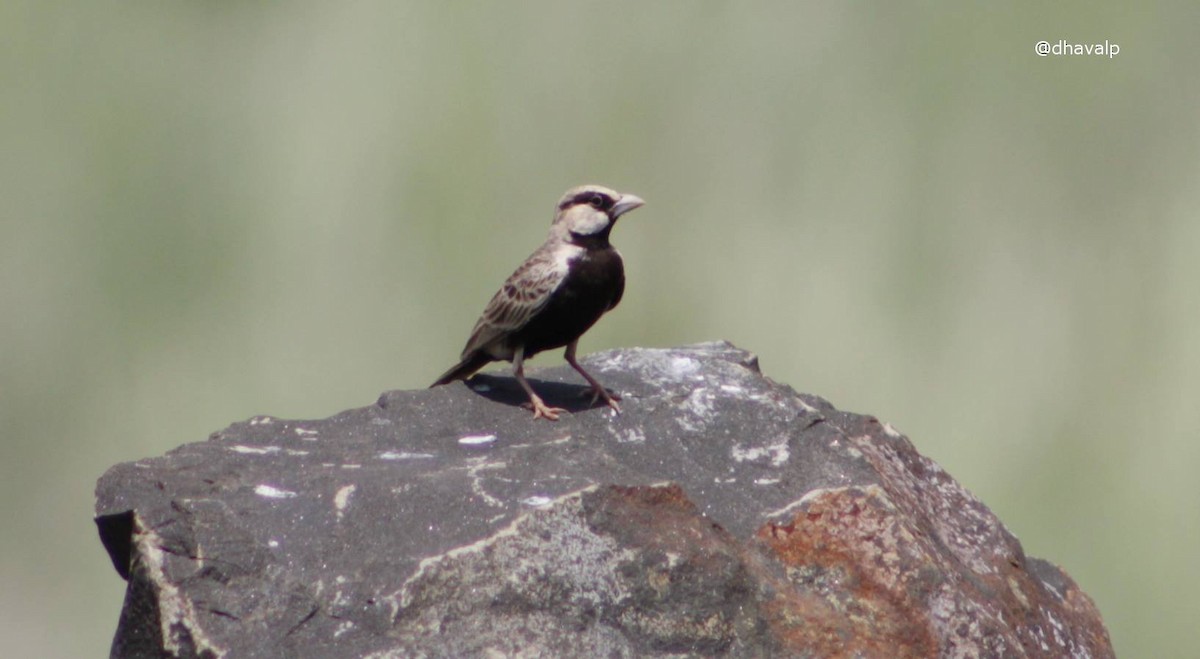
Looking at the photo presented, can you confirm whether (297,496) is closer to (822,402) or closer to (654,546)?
(654,546)

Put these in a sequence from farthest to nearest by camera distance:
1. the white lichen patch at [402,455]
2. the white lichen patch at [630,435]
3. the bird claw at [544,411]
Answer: the bird claw at [544,411], the white lichen patch at [630,435], the white lichen patch at [402,455]

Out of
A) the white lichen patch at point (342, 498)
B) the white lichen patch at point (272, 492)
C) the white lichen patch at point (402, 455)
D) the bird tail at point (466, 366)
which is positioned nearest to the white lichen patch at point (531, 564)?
the white lichen patch at point (342, 498)

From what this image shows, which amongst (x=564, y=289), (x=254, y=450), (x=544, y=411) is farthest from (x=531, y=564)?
(x=564, y=289)

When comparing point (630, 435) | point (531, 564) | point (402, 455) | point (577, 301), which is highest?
point (577, 301)

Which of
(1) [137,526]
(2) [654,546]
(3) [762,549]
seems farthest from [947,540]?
(1) [137,526]

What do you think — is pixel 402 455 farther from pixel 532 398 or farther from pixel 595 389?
pixel 595 389

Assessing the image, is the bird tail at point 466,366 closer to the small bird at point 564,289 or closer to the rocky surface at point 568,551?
the small bird at point 564,289
